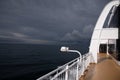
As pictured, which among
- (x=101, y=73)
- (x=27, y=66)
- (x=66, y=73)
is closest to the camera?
(x=66, y=73)

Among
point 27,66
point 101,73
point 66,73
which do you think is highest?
point 66,73

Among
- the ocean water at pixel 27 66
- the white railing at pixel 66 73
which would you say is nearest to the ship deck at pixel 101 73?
the white railing at pixel 66 73

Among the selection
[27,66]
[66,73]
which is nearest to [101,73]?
[66,73]

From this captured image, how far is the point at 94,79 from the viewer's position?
8.08 m

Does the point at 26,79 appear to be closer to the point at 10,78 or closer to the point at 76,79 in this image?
the point at 10,78

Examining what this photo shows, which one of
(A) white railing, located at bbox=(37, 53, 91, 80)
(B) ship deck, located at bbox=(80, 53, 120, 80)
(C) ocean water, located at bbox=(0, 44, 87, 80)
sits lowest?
(C) ocean water, located at bbox=(0, 44, 87, 80)

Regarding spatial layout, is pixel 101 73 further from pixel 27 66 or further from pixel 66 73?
pixel 27 66

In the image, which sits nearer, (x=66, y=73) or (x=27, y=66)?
(x=66, y=73)

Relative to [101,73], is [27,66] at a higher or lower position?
lower

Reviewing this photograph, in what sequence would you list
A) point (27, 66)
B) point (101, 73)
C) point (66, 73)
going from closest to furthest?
point (66, 73)
point (101, 73)
point (27, 66)

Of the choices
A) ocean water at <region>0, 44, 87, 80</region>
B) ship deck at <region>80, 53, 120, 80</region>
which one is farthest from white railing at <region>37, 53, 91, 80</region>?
ocean water at <region>0, 44, 87, 80</region>

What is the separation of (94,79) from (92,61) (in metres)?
5.88

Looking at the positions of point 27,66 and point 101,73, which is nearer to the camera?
point 101,73

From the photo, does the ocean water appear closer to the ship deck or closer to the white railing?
the ship deck
